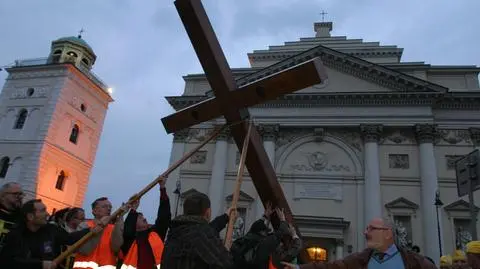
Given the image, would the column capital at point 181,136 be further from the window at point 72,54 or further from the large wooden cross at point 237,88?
the window at point 72,54

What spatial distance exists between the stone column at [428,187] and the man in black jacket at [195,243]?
19.1 m

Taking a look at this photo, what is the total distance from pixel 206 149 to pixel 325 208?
8.23 m

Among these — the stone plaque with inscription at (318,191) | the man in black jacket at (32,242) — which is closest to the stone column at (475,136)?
the stone plaque with inscription at (318,191)

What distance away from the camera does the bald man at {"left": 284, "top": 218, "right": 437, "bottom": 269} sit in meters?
3.46

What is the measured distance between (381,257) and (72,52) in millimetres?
41969

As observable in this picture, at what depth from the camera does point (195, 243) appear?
9.95ft

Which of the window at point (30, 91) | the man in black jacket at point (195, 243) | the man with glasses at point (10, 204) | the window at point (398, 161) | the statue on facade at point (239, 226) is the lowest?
the man in black jacket at point (195, 243)

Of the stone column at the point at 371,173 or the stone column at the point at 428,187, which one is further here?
the stone column at the point at 371,173

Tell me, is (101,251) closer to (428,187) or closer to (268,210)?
(268,210)

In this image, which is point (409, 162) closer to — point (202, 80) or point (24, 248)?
point (202, 80)

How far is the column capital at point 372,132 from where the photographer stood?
22.6 meters

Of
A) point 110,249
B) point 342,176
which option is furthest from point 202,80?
point 110,249

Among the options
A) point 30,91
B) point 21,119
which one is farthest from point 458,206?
point 30,91

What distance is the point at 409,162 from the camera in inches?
869
